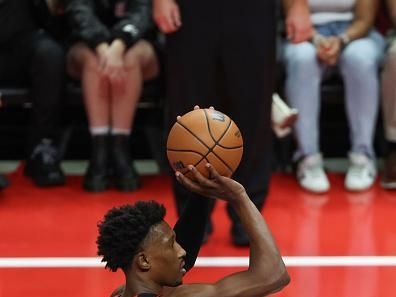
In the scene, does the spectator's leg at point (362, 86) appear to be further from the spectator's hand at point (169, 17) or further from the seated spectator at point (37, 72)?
the seated spectator at point (37, 72)

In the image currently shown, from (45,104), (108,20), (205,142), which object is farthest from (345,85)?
(205,142)

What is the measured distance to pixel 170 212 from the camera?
4.85 m

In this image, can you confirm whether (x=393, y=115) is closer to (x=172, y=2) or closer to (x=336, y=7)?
(x=336, y=7)

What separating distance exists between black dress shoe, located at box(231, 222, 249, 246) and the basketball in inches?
57.1

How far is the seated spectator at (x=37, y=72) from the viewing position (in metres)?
5.31

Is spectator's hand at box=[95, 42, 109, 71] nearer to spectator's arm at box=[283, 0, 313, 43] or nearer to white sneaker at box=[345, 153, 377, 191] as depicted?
spectator's arm at box=[283, 0, 313, 43]

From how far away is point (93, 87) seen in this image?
5.21 meters

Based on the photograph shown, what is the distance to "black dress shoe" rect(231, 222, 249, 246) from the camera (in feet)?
14.0

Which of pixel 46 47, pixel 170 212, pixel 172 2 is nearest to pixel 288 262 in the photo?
pixel 170 212

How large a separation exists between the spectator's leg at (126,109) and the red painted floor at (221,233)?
4.7 inches

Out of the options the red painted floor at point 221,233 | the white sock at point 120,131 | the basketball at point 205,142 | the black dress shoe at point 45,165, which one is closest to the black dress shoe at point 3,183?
the red painted floor at point 221,233

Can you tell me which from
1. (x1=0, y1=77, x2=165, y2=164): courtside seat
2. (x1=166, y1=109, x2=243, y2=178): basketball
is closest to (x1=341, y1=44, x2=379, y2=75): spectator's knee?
(x1=0, y1=77, x2=165, y2=164): courtside seat

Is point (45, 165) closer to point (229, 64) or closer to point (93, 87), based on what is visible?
point (93, 87)

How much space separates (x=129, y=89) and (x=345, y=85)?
1307mm
